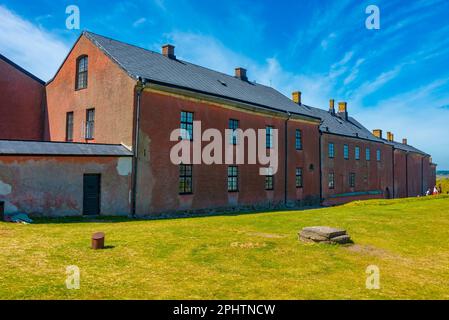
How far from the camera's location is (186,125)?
2016 centimetres

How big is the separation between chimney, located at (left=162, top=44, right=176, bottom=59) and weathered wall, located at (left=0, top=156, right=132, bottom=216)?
431 inches

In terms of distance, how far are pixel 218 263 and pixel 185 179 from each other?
39.9 ft

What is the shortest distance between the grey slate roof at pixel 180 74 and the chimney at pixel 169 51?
54 centimetres

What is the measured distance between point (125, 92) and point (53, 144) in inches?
176

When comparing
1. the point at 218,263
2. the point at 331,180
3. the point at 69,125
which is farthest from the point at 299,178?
the point at 218,263

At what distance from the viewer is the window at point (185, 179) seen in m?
19.8

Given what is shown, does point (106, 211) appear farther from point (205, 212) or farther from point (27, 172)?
point (205, 212)

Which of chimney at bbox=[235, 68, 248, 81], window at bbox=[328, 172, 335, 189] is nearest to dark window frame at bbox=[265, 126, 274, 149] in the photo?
chimney at bbox=[235, 68, 248, 81]

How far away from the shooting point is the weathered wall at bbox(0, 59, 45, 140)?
74.0 ft

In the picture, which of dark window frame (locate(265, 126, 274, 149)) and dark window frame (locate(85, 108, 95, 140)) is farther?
dark window frame (locate(265, 126, 274, 149))

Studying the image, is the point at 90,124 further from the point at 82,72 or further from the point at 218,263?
the point at 218,263

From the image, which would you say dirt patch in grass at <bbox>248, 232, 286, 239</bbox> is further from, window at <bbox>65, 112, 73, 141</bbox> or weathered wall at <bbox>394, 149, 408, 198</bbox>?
weathered wall at <bbox>394, 149, 408, 198</bbox>
